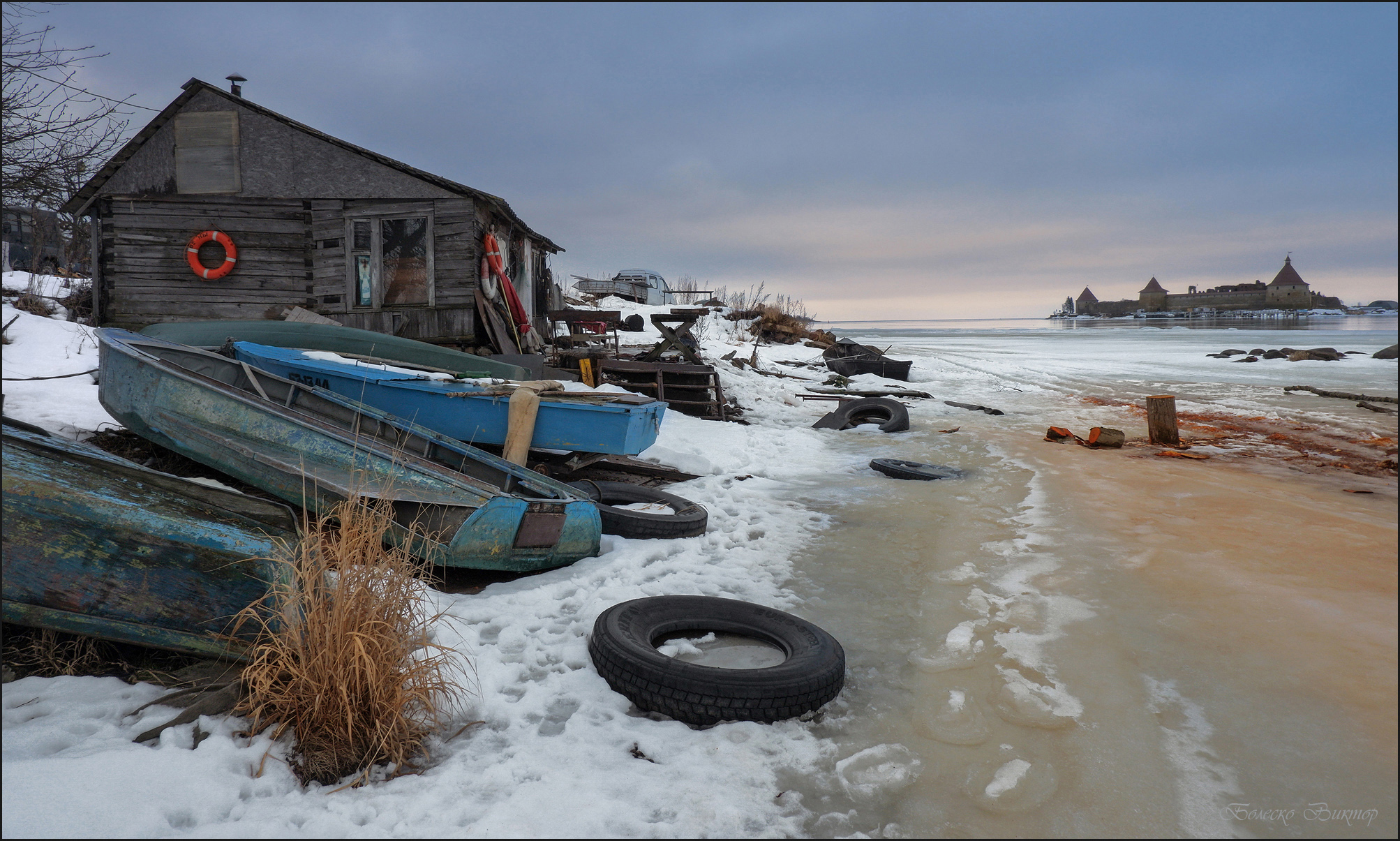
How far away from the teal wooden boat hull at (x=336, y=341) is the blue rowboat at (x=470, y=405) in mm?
1507

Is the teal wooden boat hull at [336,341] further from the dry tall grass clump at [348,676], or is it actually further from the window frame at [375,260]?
the dry tall grass clump at [348,676]

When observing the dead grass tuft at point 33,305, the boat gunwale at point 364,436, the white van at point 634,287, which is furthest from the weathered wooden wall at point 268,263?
the white van at point 634,287

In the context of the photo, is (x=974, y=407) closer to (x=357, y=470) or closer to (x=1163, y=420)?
(x=1163, y=420)

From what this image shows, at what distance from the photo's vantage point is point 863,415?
456 inches

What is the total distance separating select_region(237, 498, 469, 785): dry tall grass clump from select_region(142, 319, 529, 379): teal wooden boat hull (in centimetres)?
537

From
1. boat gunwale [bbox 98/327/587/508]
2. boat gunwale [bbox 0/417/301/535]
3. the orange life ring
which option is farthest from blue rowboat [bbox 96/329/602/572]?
the orange life ring

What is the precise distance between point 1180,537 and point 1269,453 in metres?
4.43

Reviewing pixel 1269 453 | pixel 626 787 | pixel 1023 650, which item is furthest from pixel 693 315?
pixel 626 787

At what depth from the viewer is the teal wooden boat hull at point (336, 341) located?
26.8ft

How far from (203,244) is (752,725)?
1307 centimetres

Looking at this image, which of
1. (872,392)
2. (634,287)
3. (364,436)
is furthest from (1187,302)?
(364,436)

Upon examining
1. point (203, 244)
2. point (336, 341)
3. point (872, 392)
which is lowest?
point (872, 392)

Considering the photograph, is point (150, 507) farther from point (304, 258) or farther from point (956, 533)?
point (304, 258)

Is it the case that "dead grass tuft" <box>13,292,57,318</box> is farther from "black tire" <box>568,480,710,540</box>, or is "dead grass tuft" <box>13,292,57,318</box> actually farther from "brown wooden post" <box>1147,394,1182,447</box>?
"brown wooden post" <box>1147,394,1182,447</box>
